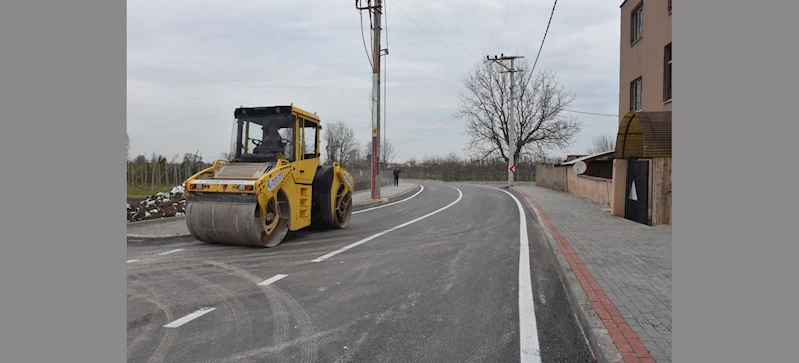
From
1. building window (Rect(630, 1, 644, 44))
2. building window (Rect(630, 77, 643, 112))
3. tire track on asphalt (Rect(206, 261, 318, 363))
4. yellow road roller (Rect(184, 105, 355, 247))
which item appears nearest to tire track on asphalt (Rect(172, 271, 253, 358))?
tire track on asphalt (Rect(206, 261, 318, 363))

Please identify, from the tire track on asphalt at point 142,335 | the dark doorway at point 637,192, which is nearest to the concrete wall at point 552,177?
the dark doorway at point 637,192

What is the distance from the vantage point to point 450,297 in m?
5.65

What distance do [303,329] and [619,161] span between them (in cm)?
1219

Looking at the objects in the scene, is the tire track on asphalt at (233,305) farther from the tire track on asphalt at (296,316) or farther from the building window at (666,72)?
the building window at (666,72)

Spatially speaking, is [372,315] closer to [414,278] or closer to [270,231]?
[414,278]

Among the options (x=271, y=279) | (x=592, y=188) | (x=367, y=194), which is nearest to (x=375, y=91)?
(x=367, y=194)

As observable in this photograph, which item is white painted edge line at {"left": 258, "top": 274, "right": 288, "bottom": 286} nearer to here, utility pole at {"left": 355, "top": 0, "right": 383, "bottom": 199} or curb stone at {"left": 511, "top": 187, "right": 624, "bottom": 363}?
curb stone at {"left": 511, "top": 187, "right": 624, "bottom": 363}

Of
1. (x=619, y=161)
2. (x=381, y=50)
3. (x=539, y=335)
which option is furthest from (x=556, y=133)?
(x=539, y=335)

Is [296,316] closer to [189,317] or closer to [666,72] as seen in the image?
[189,317]

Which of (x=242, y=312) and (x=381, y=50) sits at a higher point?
(x=381, y=50)

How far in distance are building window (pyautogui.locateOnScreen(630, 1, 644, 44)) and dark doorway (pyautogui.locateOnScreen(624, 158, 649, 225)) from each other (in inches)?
370

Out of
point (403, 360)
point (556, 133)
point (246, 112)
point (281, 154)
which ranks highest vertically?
point (556, 133)

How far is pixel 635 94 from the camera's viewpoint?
2028 centimetres

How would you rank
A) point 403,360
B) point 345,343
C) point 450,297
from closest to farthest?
point 403,360 → point 345,343 → point 450,297
